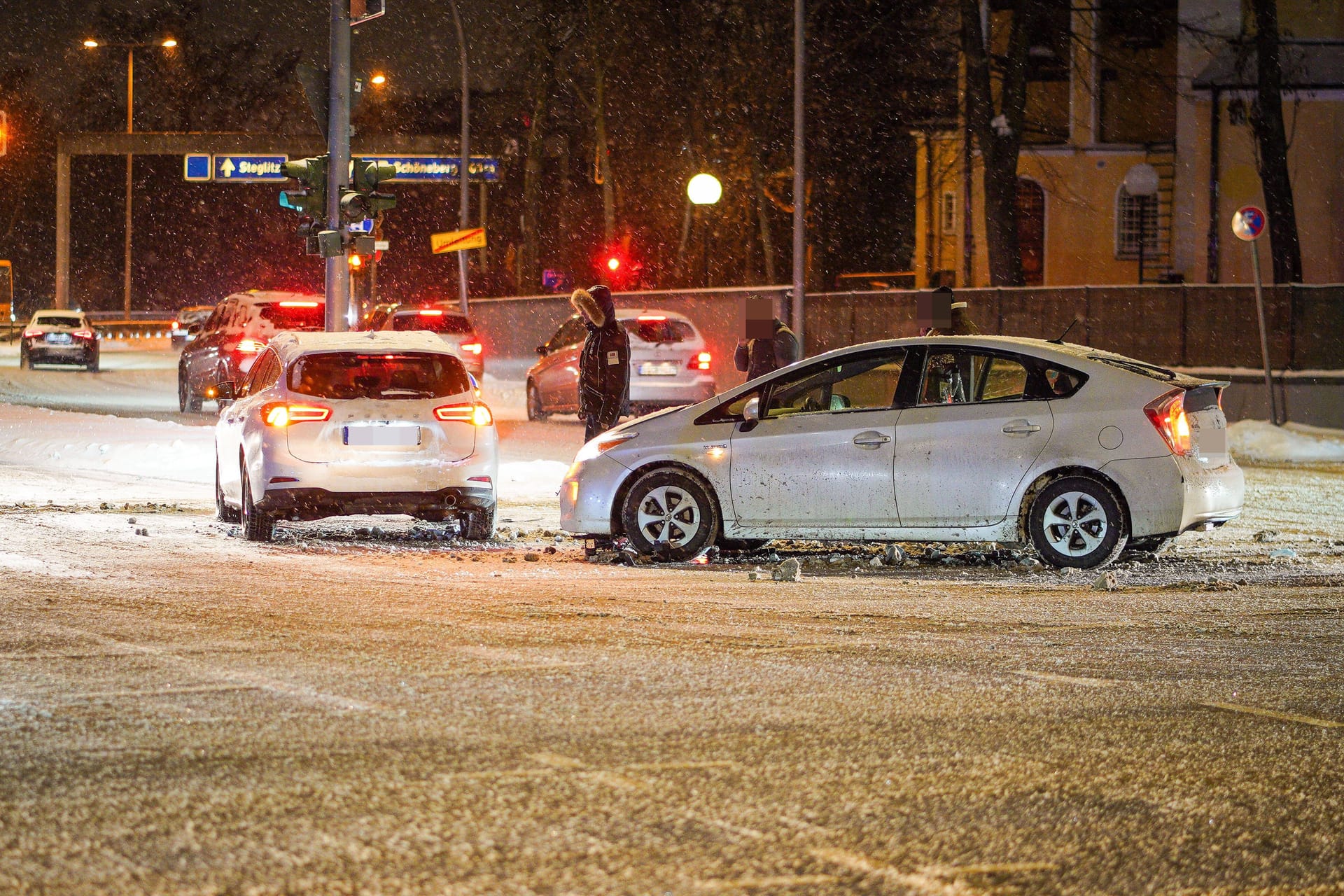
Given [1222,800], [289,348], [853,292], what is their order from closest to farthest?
[1222,800]
[289,348]
[853,292]

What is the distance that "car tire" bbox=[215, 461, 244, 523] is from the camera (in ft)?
44.9

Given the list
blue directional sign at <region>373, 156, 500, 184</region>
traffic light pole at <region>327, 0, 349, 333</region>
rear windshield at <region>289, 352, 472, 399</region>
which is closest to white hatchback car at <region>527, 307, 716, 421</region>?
traffic light pole at <region>327, 0, 349, 333</region>

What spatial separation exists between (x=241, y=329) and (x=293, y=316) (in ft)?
2.50

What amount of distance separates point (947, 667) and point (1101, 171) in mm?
38652

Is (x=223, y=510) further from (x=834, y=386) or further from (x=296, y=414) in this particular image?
(x=834, y=386)

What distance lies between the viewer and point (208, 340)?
2644cm

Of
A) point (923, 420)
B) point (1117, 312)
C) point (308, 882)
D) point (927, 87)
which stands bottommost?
point (308, 882)

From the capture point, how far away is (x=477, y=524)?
12688 millimetres

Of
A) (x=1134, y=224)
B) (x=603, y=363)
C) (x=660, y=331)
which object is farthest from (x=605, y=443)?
(x=1134, y=224)

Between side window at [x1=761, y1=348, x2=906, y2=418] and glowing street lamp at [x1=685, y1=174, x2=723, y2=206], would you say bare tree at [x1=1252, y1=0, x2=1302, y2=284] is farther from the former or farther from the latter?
side window at [x1=761, y1=348, x2=906, y2=418]

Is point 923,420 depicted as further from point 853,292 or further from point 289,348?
point 853,292

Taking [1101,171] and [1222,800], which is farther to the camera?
[1101,171]

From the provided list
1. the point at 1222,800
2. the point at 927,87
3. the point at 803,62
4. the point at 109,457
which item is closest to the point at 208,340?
the point at 109,457

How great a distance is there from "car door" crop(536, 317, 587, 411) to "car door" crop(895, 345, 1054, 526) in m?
15.1
